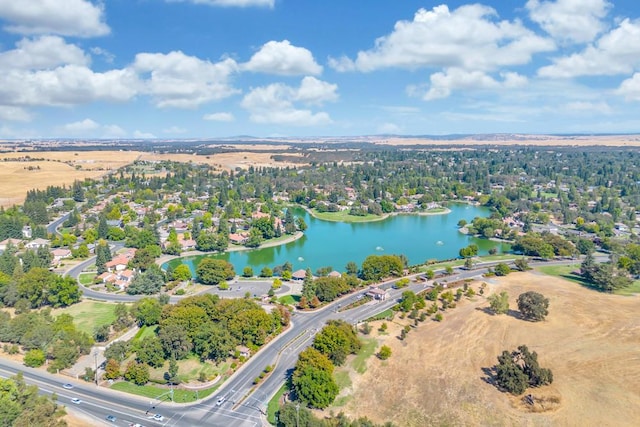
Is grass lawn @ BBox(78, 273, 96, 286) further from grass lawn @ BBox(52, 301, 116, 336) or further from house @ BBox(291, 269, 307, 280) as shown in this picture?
house @ BBox(291, 269, 307, 280)

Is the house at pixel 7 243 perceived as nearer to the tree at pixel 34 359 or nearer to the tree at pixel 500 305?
the tree at pixel 34 359

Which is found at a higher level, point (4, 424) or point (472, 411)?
point (4, 424)

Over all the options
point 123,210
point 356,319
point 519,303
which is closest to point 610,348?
point 519,303

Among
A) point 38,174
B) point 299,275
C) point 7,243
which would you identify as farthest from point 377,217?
point 38,174

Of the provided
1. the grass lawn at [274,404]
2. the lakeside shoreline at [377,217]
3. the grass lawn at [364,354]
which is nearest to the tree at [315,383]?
the grass lawn at [274,404]

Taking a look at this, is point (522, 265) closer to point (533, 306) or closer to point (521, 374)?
point (533, 306)

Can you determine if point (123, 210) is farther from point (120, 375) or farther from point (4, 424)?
point (4, 424)
